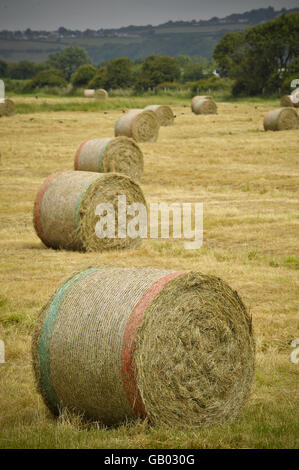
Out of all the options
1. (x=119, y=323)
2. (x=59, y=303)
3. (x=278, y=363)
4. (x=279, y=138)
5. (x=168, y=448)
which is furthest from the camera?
(x=279, y=138)

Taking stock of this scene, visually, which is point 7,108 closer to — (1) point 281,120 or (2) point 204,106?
(2) point 204,106

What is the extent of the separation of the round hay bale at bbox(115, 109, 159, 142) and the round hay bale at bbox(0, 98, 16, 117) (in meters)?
12.4

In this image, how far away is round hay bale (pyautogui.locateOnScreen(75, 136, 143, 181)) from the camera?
19.2 metres

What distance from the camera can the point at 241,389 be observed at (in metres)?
5.96

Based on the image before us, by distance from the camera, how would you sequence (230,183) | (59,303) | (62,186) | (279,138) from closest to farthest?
(59,303), (62,186), (230,183), (279,138)

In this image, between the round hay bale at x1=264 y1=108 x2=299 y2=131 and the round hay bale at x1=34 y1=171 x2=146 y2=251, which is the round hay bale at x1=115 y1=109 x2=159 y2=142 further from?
the round hay bale at x1=34 y1=171 x2=146 y2=251

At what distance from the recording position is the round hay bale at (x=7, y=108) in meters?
39.2

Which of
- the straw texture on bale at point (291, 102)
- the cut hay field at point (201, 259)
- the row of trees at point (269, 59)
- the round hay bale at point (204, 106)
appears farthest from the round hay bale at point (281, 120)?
the row of trees at point (269, 59)

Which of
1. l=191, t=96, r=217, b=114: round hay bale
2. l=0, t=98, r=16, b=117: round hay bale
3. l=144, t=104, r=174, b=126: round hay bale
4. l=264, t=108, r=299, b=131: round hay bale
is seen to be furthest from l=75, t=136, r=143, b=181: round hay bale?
l=191, t=96, r=217, b=114: round hay bale

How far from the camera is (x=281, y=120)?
31391mm

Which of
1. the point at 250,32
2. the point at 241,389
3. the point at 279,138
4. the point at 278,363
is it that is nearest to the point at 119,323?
the point at 241,389

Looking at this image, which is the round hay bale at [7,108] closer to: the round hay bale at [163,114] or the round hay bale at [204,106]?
the round hay bale at [163,114]

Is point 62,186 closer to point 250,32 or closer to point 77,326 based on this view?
point 77,326

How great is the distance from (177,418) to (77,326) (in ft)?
3.31
